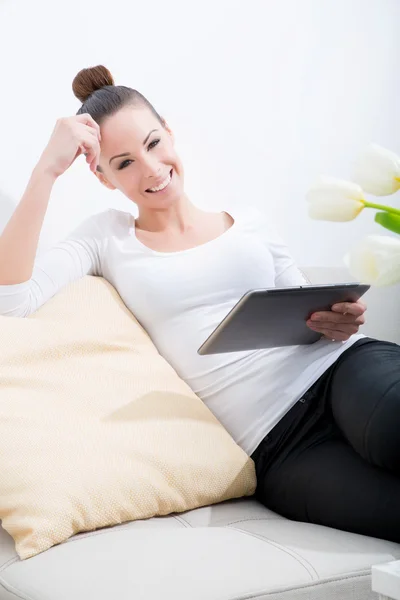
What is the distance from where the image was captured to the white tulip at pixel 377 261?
2.45 feet

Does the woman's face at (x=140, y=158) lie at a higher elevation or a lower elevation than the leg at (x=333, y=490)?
higher

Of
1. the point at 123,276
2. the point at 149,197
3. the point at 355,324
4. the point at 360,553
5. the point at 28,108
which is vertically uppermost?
the point at 28,108

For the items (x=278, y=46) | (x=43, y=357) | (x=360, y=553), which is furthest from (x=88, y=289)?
(x=278, y=46)

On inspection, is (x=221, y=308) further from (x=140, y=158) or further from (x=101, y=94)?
(x=101, y=94)

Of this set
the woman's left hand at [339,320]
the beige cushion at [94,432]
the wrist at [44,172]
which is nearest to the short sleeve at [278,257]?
the woman's left hand at [339,320]

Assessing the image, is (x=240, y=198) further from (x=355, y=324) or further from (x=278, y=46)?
(x=355, y=324)

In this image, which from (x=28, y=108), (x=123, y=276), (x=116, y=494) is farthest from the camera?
(x=28, y=108)

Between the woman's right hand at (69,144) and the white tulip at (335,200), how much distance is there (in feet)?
2.98

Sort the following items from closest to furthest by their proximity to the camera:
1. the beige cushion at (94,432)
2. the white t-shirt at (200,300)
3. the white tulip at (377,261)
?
the white tulip at (377,261)
the beige cushion at (94,432)
the white t-shirt at (200,300)

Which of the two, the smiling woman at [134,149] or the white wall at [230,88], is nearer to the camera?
the smiling woman at [134,149]

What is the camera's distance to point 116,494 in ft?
4.11

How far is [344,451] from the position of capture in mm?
1396

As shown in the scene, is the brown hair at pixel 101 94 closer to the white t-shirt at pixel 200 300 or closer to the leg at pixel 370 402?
the white t-shirt at pixel 200 300

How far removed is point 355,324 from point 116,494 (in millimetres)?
591
